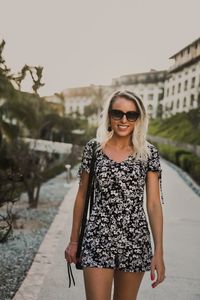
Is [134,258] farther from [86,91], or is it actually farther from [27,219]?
[86,91]

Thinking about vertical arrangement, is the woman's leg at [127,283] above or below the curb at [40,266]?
above

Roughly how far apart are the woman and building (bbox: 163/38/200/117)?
139 feet

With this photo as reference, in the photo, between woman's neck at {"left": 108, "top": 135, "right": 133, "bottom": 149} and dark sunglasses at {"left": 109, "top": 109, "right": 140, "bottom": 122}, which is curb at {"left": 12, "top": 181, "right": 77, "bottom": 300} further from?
dark sunglasses at {"left": 109, "top": 109, "right": 140, "bottom": 122}

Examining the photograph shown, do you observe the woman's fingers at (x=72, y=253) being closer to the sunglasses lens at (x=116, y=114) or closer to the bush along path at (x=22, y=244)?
the sunglasses lens at (x=116, y=114)

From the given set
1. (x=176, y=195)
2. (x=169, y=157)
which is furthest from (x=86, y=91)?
(x=176, y=195)

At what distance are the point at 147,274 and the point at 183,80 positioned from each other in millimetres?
48897

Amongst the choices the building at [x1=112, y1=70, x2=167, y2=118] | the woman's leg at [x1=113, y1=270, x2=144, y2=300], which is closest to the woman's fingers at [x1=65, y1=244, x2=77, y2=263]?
the woman's leg at [x1=113, y1=270, x2=144, y2=300]

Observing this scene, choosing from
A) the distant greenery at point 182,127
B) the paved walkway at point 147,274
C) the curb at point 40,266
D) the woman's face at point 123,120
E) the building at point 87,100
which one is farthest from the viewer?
the building at point 87,100

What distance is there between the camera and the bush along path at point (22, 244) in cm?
472

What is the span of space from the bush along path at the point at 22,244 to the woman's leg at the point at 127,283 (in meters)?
2.01

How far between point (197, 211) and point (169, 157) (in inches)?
726

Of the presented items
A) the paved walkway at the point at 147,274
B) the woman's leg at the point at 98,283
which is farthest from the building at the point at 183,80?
the woman's leg at the point at 98,283

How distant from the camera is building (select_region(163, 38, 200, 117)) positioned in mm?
47284

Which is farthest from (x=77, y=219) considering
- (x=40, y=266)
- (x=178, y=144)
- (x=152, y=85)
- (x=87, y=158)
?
(x=152, y=85)
